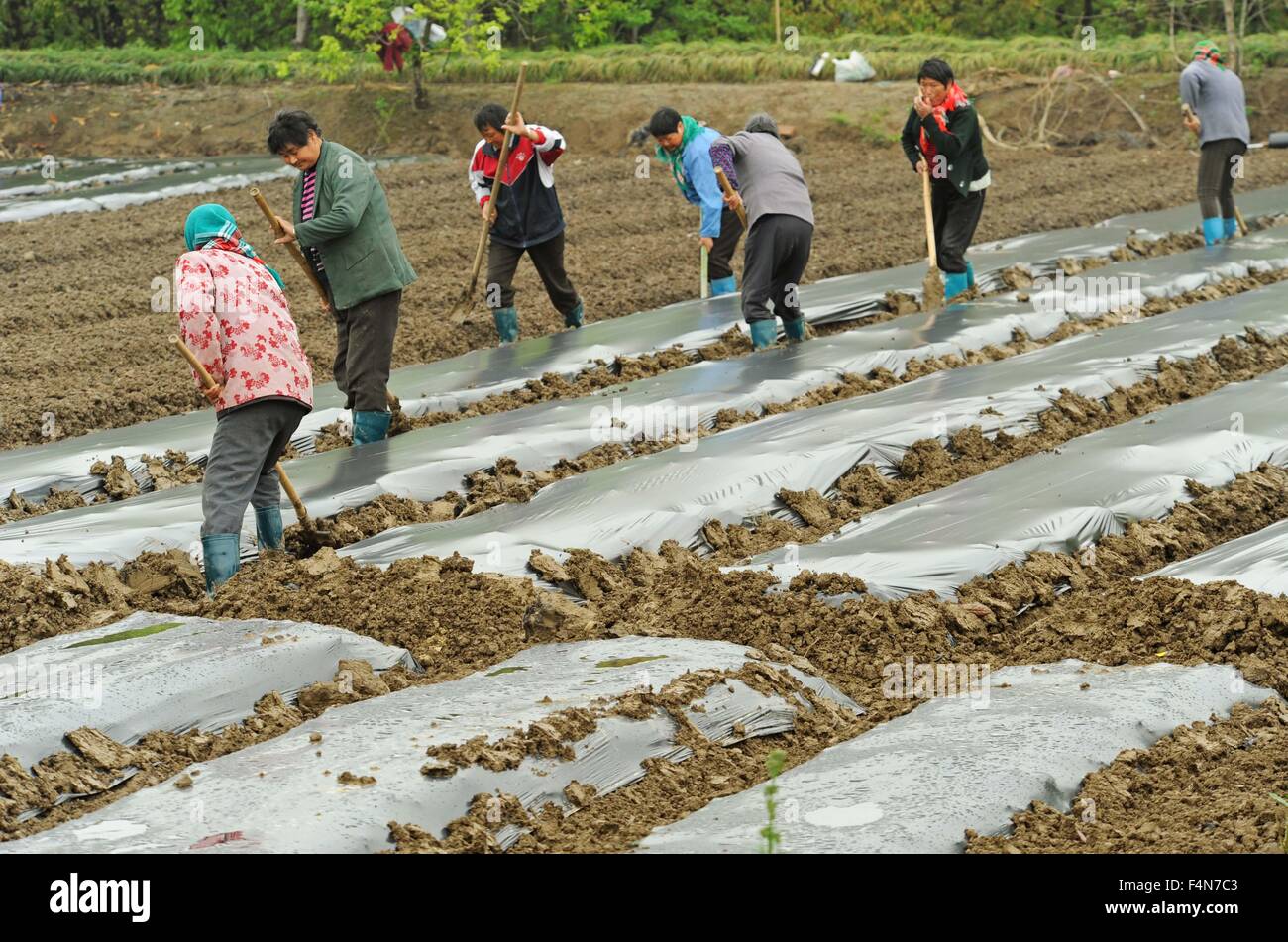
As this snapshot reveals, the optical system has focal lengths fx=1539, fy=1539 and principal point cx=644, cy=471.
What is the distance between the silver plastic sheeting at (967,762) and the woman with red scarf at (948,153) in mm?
5324

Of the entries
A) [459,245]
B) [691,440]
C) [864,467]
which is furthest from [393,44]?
[864,467]

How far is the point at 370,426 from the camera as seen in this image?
22.8 ft

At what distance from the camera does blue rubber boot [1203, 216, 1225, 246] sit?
36.5ft

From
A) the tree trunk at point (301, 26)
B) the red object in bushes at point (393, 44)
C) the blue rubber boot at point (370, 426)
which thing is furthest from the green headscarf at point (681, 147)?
the tree trunk at point (301, 26)

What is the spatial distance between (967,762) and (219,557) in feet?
9.41

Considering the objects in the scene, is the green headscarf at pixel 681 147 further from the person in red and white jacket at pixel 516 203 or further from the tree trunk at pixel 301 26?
the tree trunk at pixel 301 26

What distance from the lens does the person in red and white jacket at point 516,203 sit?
8.66 meters

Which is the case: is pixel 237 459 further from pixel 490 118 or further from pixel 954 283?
pixel 954 283

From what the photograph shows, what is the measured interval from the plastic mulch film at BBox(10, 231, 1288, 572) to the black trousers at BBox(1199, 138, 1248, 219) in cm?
193

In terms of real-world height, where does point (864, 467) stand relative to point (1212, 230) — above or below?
below

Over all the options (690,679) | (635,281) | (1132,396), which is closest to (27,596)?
(690,679)

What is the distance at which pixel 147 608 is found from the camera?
17.5 ft

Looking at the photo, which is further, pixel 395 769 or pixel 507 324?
pixel 507 324
